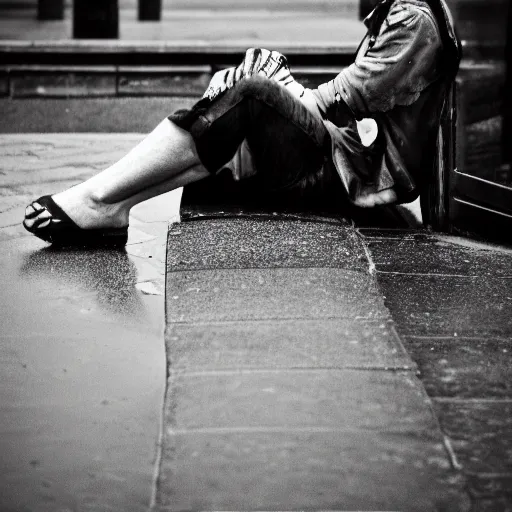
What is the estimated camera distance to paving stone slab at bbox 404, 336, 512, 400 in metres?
2.77

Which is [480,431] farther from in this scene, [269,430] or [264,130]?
[264,130]

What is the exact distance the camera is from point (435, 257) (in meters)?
4.03

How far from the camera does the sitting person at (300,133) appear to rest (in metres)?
4.06

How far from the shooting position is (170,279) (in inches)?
138

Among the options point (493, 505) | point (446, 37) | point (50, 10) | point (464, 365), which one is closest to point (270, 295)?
point (464, 365)

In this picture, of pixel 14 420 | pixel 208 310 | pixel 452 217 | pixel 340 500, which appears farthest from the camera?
pixel 452 217

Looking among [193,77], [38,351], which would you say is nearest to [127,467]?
[38,351]

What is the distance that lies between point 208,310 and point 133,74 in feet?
19.0

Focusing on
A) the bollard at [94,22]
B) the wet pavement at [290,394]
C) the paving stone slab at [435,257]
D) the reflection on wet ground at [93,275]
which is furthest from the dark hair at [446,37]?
the bollard at [94,22]

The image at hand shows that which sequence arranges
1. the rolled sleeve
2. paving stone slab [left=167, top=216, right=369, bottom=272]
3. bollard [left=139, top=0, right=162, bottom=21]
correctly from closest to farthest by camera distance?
paving stone slab [left=167, top=216, right=369, bottom=272]
the rolled sleeve
bollard [left=139, top=0, right=162, bottom=21]

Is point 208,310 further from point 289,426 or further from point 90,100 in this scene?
point 90,100

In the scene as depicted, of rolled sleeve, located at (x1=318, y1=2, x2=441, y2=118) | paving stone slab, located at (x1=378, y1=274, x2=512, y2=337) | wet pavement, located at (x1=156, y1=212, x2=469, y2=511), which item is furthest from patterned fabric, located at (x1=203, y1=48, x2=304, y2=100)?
paving stone slab, located at (x1=378, y1=274, x2=512, y2=337)

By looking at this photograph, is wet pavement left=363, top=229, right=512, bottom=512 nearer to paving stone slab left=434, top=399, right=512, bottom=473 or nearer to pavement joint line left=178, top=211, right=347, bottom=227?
paving stone slab left=434, top=399, right=512, bottom=473

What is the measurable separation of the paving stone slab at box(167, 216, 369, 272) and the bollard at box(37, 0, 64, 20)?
1159 centimetres
